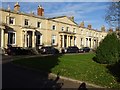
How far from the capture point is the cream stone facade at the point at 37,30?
47128mm

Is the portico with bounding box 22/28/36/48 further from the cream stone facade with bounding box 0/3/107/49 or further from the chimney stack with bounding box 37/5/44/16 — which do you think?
the chimney stack with bounding box 37/5/44/16

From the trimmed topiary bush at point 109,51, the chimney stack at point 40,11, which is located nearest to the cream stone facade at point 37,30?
the chimney stack at point 40,11

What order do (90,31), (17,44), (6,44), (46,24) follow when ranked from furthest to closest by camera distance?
(90,31), (46,24), (17,44), (6,44)

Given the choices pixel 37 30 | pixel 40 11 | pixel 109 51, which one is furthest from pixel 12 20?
pixel 109 51

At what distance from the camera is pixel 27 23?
52.7 meters

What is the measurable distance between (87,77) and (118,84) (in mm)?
2432

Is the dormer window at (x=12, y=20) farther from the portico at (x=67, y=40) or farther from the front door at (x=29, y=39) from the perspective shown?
the portico at (x=67, y=40)

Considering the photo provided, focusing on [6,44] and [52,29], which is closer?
[6,44]

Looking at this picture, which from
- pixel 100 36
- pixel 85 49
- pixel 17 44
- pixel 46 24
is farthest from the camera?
pixel 100 36

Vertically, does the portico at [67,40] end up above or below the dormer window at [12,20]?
below

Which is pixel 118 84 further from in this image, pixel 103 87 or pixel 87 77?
pixel 87 77

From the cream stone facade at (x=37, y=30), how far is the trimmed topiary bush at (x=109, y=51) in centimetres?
2220

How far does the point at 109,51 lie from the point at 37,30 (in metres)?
31.4

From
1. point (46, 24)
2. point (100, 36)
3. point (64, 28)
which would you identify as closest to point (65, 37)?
point (64, 28)
